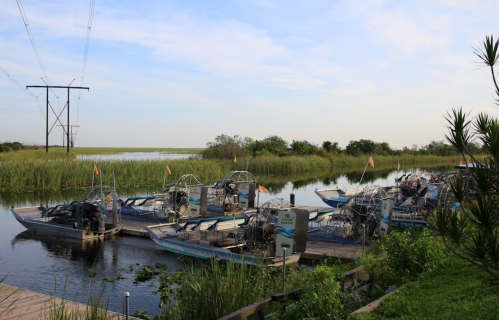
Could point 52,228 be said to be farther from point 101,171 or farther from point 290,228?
point 101,171

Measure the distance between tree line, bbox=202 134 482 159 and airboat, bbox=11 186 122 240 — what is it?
120ft

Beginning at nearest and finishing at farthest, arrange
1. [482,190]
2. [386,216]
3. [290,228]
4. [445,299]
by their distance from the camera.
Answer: [482,190]
[445,299]
[290,228]
[386,216]

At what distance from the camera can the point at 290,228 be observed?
11.8 m

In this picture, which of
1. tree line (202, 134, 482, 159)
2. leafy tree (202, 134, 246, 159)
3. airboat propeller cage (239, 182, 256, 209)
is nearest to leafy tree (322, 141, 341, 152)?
tree line (202, 134, 482, 159)

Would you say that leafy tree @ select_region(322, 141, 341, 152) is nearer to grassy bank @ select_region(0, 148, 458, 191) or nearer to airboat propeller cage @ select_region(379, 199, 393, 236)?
grassy bank @ select_region(0, 148, 458, 191)

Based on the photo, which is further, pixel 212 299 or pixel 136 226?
pixel 136 226

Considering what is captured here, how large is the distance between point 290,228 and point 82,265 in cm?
733

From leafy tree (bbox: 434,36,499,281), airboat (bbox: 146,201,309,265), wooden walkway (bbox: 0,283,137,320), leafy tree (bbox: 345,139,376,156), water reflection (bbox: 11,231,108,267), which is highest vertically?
leafy tree (bbox: 345,139,376,156)

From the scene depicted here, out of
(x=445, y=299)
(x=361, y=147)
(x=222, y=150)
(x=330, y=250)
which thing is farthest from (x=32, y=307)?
(x=361, y=147)

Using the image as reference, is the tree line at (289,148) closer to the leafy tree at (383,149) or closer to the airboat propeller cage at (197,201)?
the leafy tree at (383,149)

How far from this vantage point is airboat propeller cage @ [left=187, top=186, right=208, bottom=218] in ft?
60.7

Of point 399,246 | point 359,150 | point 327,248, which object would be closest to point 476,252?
point 399,246

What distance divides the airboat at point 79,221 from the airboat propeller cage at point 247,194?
19.1 ft

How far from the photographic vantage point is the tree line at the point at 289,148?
2362 inches
